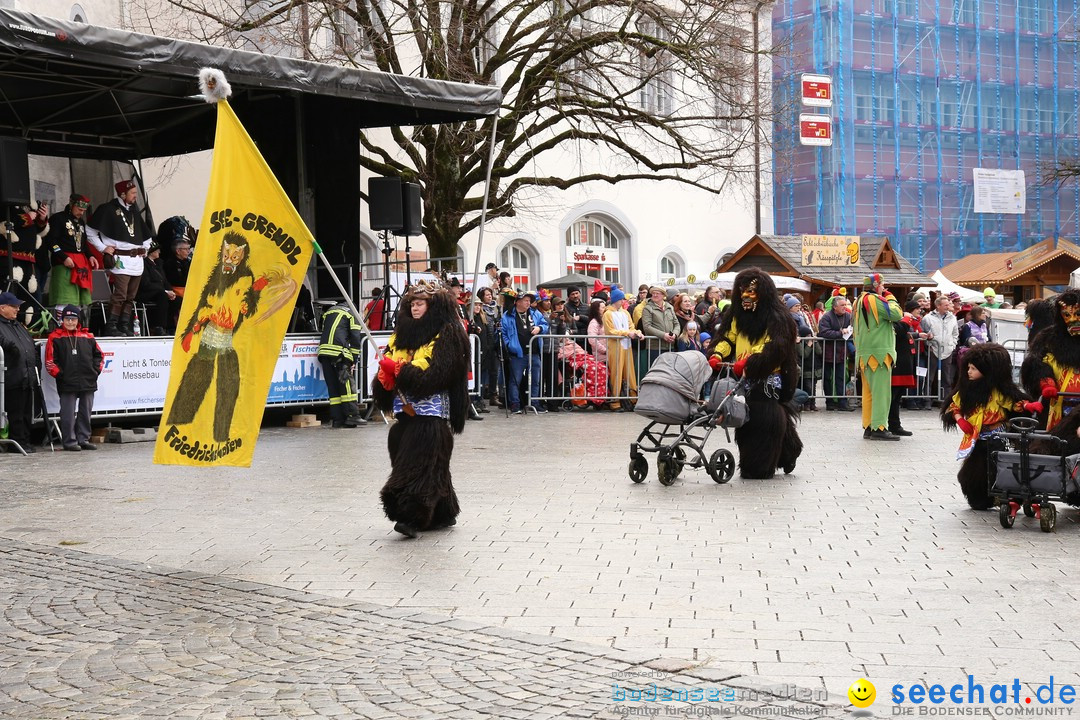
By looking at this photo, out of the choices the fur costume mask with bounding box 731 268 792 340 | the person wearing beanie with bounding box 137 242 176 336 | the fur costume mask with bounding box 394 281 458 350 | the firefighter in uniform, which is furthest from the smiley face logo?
the person wearing beanie with bounding box 137 242 176 336

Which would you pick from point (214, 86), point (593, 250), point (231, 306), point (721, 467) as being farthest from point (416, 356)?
point (593, 250)

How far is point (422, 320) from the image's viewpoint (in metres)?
9.12

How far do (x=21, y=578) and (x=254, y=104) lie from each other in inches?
494

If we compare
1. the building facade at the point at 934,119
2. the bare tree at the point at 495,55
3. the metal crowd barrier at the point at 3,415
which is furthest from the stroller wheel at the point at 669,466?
the building facade at the point at 934,119

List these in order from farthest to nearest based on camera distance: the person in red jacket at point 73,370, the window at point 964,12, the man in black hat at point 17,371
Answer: the window at point 964,12 → the person in red jacket at point 73,370 → the man in black hat at point 17,371

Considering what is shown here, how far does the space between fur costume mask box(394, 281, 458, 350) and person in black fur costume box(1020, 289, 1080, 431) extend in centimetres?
416

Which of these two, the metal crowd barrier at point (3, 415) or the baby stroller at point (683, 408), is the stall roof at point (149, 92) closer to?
the metal crowd barrier at point (3, 415)

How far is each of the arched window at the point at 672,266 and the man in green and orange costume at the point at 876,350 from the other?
78.4ft

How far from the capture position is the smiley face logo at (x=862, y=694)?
5012 mm

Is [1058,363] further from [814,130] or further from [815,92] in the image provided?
[815,92]

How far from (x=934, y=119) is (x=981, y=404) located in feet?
134

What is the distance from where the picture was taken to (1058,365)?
972 cm

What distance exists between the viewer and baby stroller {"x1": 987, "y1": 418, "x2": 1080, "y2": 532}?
9078mm

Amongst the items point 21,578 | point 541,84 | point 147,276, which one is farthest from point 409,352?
point 541,84
